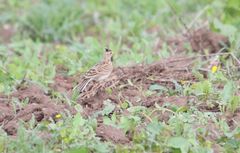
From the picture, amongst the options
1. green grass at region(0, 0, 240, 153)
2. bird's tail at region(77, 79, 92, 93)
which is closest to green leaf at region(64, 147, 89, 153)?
green grass at region(0, 0, 240, 153)

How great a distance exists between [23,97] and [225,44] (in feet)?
8.82

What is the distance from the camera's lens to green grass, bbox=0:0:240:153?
525 centimetres

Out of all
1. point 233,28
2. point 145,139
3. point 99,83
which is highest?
point 233,28

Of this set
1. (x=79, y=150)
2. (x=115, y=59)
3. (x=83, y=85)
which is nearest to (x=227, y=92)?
(x=83, y=85)

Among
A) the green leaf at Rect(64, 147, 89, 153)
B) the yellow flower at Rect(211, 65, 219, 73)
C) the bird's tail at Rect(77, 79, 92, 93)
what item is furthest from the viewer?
the yellow flower at Rect(211, 65, 219, 73)

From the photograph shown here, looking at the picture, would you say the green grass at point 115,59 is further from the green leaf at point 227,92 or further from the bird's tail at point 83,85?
the bird's tail at point 83,85

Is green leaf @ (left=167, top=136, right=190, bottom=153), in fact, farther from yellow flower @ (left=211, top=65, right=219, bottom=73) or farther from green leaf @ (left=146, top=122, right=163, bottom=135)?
yellow flower @ (left=211, top=65, right=219, bottom=73)

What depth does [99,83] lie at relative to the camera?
6352mm

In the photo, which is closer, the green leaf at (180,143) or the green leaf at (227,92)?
the green leaf at (180,143)

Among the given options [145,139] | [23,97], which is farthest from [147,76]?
[145,139]

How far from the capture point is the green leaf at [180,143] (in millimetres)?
5105

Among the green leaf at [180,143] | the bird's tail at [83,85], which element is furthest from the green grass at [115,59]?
the bird's tail at [83,85]

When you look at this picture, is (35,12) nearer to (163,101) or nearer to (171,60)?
(171,60)

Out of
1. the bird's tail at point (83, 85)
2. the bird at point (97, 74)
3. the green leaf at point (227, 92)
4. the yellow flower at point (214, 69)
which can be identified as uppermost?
the yellow flower at point (214, 69)
